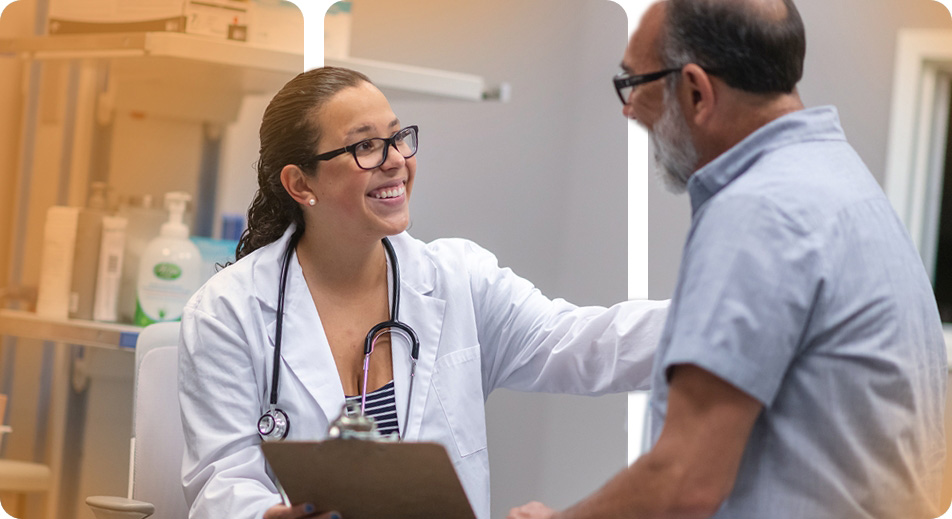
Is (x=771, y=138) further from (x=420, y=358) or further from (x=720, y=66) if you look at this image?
(x=420, y=358)

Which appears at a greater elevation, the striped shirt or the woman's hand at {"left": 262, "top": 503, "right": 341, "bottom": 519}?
the striped shirt

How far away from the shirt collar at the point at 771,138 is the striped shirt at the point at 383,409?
694 millimetres

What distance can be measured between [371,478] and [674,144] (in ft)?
1.75

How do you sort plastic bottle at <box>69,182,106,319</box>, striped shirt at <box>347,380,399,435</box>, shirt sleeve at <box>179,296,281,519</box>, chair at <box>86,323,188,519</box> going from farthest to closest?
1. plastic bottle at <box>69,182,106,319</box>
2. chair at <box>86,323,188,519</box>
3. striped shirt at <box>347,380,399,435</box>
4. shirt sleeve at <box>179,296,281,519</box>

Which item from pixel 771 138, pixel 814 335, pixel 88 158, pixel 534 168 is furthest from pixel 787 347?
pixel 88 158

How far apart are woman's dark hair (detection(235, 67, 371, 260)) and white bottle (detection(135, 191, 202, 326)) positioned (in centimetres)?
43

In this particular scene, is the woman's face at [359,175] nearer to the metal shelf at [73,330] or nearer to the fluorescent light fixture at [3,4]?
the metal shelf at [73,330]

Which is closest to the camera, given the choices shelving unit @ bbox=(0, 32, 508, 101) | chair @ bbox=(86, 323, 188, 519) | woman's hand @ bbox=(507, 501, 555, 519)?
woman's hand @ bbox=(507, 501, 555, 519)

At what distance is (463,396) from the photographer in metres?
1.47

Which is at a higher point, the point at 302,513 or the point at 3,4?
the point at 3,4

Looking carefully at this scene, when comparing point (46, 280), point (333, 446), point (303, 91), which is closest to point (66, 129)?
point (46, 280)

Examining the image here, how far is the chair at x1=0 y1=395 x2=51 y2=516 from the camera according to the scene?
2.17 m

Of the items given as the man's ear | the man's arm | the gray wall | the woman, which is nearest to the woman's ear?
the woman

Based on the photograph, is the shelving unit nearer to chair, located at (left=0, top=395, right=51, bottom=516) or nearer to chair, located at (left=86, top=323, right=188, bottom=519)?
chair, located at (left=86, top=323, right=188, bottom=519)
